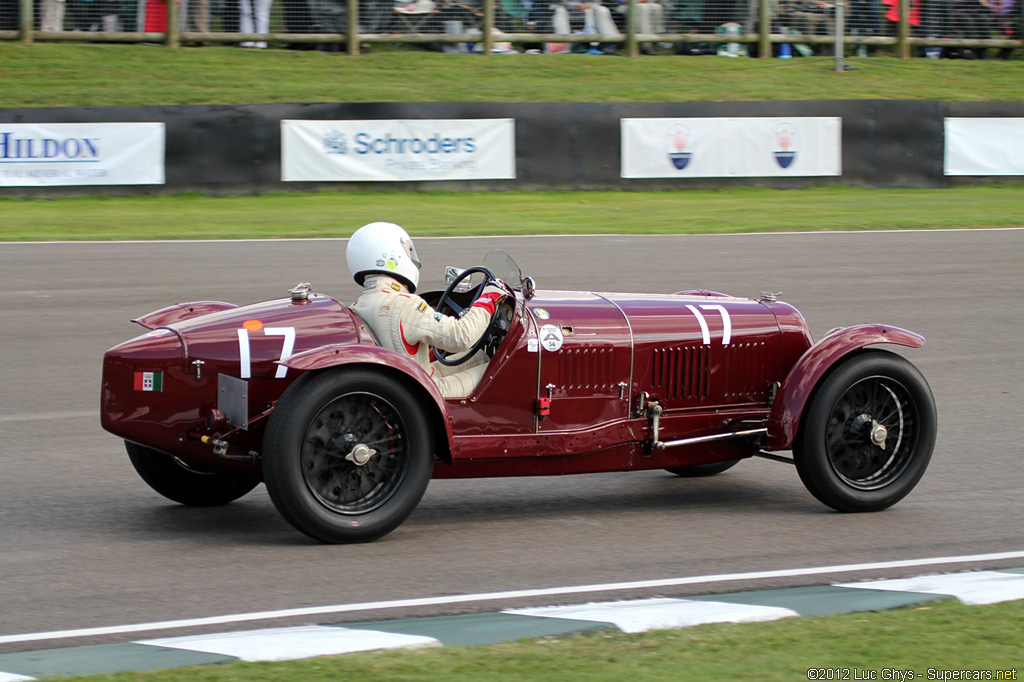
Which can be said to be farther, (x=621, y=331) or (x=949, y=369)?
(x=949, y=369)

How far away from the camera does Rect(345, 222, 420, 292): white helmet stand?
5.48 meters

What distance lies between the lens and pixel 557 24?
25672 mm

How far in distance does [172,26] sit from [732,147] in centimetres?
1164

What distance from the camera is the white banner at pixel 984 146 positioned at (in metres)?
20.7

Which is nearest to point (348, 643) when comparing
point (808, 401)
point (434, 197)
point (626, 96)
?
point (808, 401)

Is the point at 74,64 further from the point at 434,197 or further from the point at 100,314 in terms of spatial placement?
the point at 100,314

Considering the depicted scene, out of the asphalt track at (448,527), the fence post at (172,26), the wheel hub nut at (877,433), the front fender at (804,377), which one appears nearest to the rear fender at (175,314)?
the asphalt track at (448,527)

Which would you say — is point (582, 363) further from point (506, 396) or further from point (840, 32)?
point (840, 32)

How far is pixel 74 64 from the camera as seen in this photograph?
79.0 feet

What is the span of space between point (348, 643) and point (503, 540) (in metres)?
1.47

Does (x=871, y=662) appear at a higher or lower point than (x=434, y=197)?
lower

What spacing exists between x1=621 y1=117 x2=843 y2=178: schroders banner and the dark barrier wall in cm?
13

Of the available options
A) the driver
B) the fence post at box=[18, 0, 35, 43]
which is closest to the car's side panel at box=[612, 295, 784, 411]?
the driver

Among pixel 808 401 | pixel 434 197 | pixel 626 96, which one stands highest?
pixel 626 96
